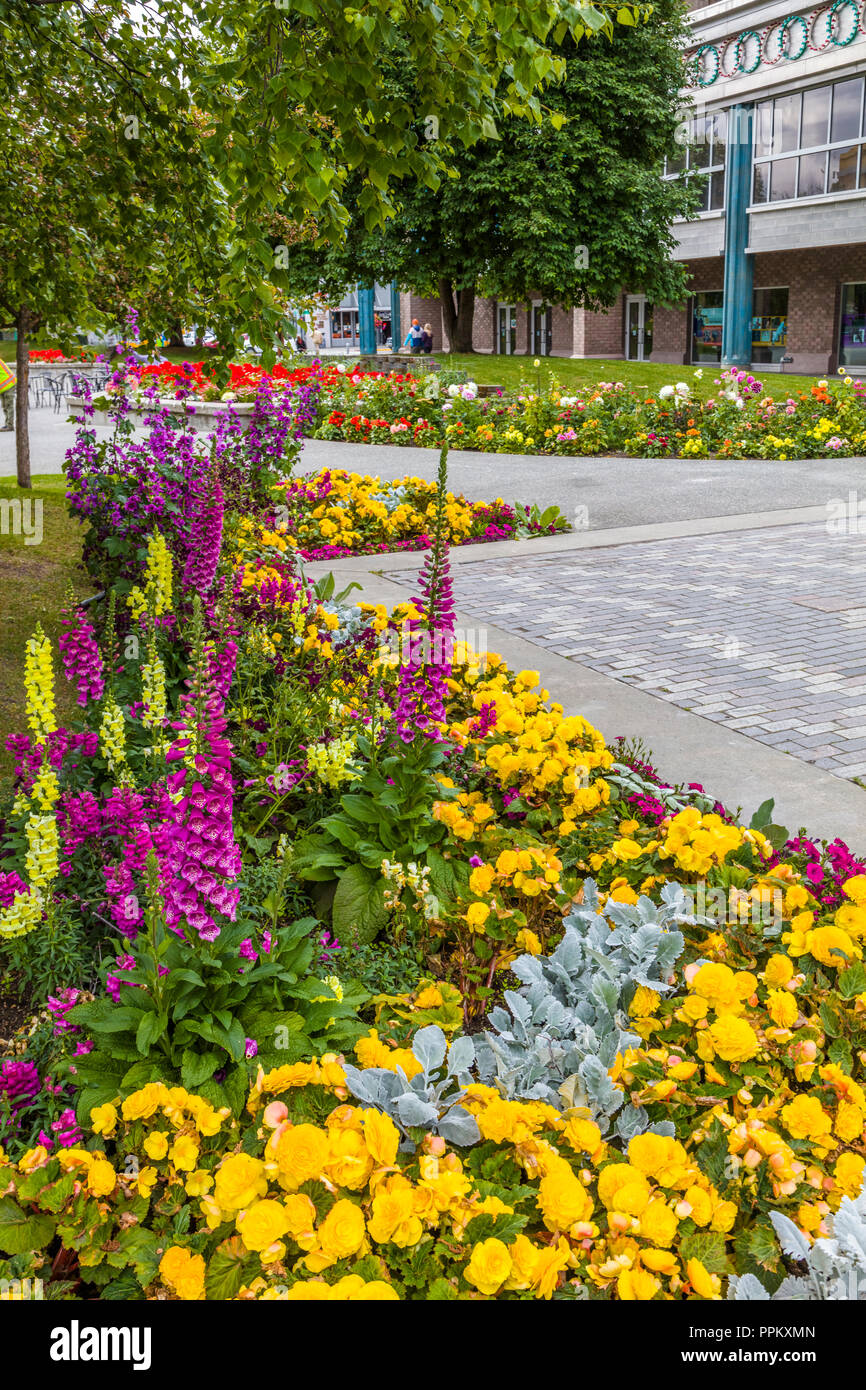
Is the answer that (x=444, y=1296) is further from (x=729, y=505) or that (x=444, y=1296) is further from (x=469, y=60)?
(x=729, y=505)

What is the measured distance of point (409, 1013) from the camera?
2.74 metres

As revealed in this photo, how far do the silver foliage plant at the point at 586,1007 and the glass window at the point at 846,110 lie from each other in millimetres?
30230

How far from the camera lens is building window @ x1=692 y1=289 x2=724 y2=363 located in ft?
114

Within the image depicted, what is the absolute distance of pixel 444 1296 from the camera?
192cm

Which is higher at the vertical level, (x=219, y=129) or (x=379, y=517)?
(x=219, y=129)

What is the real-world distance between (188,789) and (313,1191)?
0.81 metres

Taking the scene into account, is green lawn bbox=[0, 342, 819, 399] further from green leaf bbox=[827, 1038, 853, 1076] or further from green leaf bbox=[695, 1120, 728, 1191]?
green leaf bbox=[695, 1120, 728, 1191]

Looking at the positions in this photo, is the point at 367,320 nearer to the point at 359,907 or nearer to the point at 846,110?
the point at 846,110

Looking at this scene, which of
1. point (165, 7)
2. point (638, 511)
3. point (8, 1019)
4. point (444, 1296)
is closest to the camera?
point (444, 1296)

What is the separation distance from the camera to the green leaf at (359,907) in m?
3.16

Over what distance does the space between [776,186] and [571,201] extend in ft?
26.1

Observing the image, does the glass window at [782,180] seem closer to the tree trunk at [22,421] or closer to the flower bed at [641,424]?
the flower bed at [641,424]

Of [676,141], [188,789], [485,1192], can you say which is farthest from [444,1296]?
[676,141]

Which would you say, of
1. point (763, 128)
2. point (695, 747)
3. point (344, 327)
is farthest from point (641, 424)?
point (344, 327)
